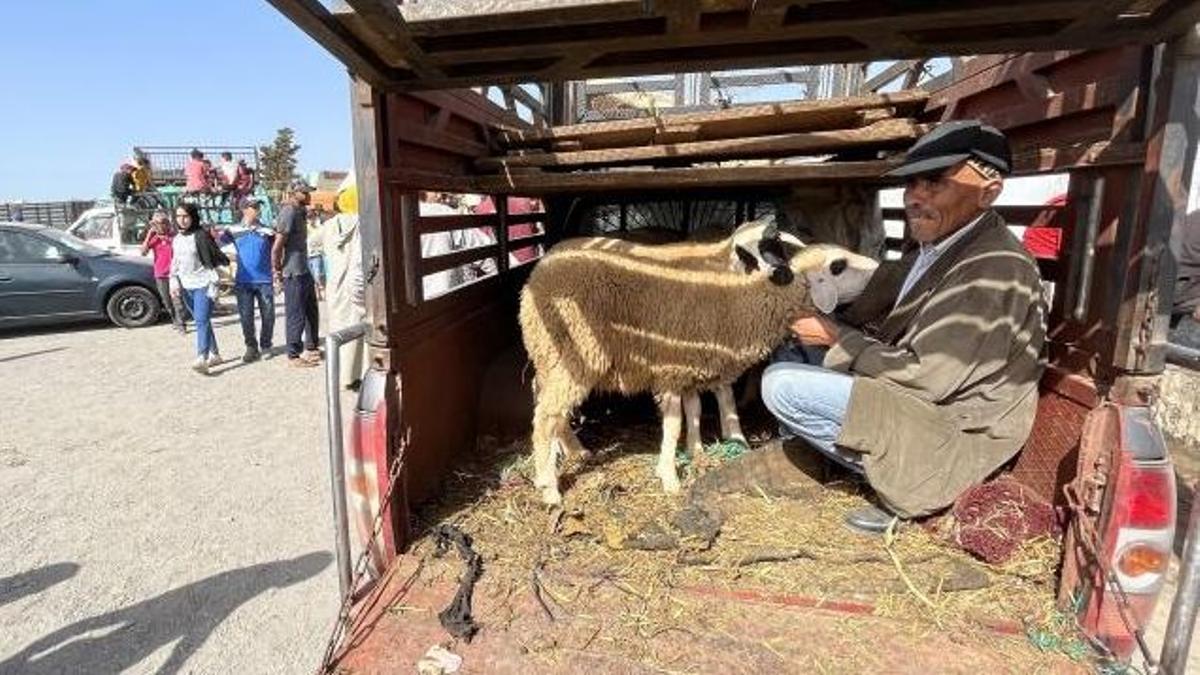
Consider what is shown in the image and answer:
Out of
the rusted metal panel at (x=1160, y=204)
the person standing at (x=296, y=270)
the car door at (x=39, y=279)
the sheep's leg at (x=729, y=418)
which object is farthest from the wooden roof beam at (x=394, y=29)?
the car door at (x=39, y=279)

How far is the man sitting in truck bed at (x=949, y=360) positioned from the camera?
2.43 metres

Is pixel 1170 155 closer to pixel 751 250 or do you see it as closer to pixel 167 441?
pixel 751 250

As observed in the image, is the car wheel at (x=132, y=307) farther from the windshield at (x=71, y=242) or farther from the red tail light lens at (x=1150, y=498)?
the red tail light lens at (x=1150, y=498)

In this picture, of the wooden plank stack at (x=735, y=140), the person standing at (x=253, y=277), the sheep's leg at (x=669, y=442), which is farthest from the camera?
the person standing at (x=253, y=277)

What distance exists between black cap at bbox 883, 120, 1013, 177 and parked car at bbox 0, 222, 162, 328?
13322mm

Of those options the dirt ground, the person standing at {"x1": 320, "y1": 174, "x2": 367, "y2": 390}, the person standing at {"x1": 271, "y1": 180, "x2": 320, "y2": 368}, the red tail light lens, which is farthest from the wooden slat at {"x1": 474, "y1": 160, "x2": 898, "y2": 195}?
the person standing at {"x1": 271, "y1": 180, "x2": 320, "y2": 368}

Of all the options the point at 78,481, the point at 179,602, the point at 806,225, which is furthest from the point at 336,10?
the point at 78,481

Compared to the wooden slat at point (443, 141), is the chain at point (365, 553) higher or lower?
lower

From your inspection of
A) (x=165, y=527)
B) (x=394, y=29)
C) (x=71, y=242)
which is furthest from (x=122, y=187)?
(x=394, y=29)

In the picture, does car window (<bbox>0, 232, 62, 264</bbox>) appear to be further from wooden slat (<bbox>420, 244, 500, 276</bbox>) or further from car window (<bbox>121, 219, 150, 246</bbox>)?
wooden slat (<bbox>420, 244, 500, 276</bbox>)

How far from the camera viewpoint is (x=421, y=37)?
77.6 inches

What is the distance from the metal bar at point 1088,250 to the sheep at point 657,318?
1281mm

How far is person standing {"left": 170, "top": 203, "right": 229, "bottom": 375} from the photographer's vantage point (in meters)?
8.45

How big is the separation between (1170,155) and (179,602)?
14.8 ft
